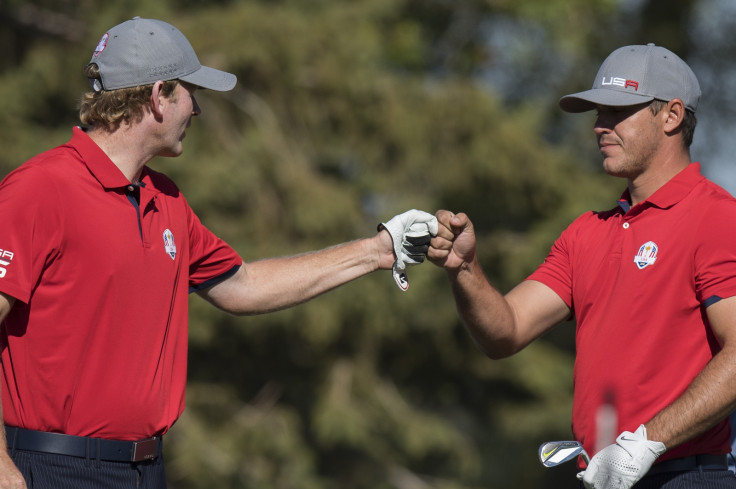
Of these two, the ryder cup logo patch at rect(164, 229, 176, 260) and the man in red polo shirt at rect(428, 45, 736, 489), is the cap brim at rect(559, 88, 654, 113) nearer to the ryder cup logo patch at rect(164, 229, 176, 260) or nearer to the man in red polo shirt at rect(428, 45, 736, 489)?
the man in red polo shirt at rect(428, 45, 736, 489)

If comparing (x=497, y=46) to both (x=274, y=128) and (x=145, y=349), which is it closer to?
(x=274, y=128)

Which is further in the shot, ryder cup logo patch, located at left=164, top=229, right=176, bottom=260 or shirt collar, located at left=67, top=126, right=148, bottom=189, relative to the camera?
ryder cup logo patch, located at left=164, top=229, right=176, bottom=260

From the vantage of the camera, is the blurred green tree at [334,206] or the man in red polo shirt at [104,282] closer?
the man in red polo shirt at [104,282]

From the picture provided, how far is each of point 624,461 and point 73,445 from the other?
1.92 metres

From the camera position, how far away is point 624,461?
363 cm

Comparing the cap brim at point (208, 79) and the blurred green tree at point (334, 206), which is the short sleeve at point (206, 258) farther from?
the blurred green tree at point (334, 206)

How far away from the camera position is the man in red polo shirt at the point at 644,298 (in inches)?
146

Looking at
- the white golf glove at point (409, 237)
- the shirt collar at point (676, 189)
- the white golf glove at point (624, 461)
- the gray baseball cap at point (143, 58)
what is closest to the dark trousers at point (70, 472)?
the gray baseball cap at point (143, 58)

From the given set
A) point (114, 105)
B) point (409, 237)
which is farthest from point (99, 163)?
point (409, 237)

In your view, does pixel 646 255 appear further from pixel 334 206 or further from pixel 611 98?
pixel 334 206

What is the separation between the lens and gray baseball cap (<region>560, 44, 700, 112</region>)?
425cm

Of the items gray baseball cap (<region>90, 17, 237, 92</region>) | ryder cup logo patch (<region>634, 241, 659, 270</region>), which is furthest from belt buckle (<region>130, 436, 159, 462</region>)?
ryder cup logo patch (<region>634, 241, 659, 270</region>)

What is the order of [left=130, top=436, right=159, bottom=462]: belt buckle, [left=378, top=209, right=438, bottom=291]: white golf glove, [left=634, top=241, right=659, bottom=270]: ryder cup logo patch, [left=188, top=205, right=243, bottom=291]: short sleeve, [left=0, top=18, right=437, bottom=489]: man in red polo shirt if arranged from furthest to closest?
[left=378, top=209, right=438, bottom=291]: white golf glove, [left=188, top=205, right=243, bottom=291]: short sleeve, [left=634, top=241, right=659, bottom=270]: ryder cup logo patch, [left=130, top=436, right=159, bottom=462]: belt buckle, [left=0, top=18, right=437, bottom=489]: man in red polo shirt

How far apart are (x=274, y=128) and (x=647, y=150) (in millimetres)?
9224
